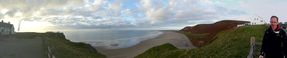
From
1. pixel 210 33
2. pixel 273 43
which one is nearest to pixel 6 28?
pixel 210 33

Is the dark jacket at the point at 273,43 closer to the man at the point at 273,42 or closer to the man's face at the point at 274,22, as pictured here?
the man at the point at 273,42

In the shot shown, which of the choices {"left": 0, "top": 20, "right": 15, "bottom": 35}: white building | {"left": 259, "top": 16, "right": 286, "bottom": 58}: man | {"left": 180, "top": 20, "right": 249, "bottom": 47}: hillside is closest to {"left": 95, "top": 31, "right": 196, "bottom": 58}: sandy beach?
{"left": 180, "top": 20, "right": 249, "bottom": 47}: hillside

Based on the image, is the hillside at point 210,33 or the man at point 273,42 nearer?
the man at point 273,42

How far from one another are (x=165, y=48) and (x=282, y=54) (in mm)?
33901

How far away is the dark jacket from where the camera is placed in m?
11.8

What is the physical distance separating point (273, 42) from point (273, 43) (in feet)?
0.09

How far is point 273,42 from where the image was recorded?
1198 centimetres

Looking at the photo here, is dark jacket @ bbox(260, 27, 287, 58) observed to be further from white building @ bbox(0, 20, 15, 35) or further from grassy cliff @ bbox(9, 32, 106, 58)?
white building @ bbox(0, 20, 15, 35)

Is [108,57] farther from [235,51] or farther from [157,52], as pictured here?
[235,51]

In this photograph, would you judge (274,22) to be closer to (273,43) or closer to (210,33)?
(273,43)

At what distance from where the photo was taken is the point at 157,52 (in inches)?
1740

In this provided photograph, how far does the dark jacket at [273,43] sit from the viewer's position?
1183 centimetres

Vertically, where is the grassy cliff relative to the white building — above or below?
below

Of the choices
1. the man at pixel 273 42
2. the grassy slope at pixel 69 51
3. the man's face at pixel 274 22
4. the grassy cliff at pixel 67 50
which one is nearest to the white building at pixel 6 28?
the grassy cliff at pixel 67 50
